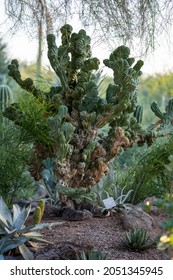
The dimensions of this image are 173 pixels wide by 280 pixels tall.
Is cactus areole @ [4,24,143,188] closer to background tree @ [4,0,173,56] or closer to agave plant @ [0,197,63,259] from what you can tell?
background tree @ [4,0,173,56]

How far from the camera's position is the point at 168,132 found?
11.8 feet

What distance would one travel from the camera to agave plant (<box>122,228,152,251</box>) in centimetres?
261

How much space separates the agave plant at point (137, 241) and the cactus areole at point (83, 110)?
71 cm

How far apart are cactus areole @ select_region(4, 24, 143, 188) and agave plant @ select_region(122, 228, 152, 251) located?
27.9 inches

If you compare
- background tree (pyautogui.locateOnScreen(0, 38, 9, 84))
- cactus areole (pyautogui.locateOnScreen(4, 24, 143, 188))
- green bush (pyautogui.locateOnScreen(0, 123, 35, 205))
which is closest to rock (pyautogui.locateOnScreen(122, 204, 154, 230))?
cactus areole (pyautogui.locateOnScreen(4, 24, 143, 188))

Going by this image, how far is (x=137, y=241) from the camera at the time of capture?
2613 millimetres

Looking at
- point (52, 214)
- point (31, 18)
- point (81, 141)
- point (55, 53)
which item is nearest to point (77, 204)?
point (52, 214)

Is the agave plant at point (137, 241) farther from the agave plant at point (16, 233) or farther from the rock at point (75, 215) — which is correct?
the rock at point (75, 215)

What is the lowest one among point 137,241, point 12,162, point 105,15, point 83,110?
point 137,241

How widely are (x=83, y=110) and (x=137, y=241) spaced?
97 cm

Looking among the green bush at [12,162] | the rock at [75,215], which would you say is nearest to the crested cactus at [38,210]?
the rock at [75,215]

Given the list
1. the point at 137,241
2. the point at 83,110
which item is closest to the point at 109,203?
the point at 83,110

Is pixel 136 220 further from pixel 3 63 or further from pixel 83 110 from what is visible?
pixel 3 63

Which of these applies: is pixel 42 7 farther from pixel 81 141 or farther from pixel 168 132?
pixel 168 132
